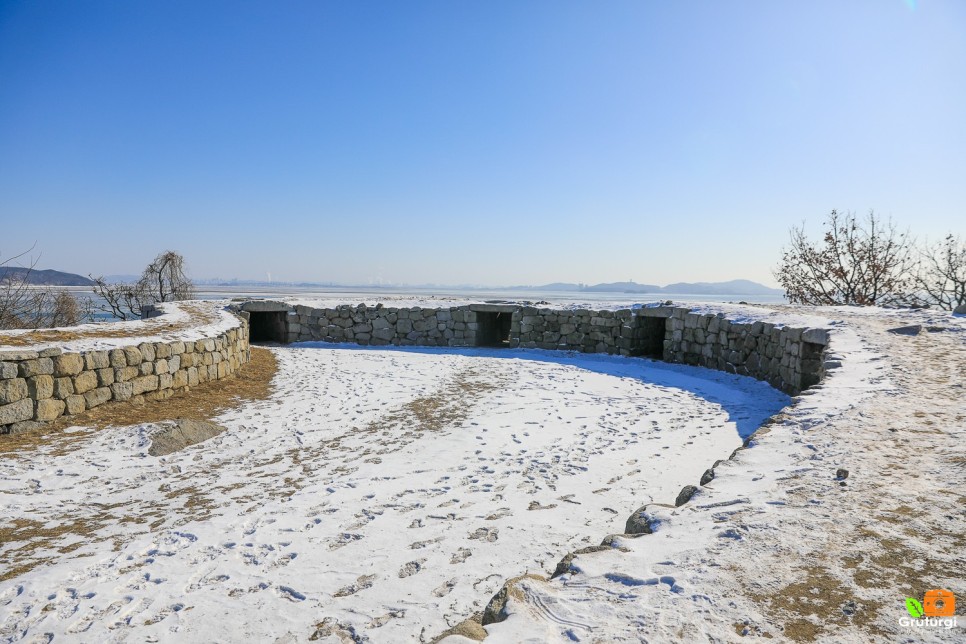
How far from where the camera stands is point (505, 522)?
3.78m

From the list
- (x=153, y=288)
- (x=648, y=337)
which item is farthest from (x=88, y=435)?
(x=153, y=288)

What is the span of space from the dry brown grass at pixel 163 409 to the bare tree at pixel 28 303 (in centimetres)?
610

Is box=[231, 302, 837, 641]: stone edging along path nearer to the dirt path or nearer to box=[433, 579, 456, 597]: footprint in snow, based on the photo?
the dirt path

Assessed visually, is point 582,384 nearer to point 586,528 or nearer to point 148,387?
point 586,528

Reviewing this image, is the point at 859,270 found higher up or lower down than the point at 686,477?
higher up

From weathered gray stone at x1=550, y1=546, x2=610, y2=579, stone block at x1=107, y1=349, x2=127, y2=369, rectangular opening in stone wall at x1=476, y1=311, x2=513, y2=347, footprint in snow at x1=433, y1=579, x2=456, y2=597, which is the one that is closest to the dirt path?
weathered gray stone at x1=550, y1=546, x2=610, y2=579

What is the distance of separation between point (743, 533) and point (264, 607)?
8.48ft

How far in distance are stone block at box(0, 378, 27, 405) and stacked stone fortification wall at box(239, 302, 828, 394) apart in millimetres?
8848

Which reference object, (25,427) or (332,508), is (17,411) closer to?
(25,427)

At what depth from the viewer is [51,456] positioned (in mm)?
5035

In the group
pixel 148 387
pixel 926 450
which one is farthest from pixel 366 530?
pixel 148 387

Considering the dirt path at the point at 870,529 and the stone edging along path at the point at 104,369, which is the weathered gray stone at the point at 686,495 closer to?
the dirt path at the point at 870,529

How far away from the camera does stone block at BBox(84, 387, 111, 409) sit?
6229 millimetres

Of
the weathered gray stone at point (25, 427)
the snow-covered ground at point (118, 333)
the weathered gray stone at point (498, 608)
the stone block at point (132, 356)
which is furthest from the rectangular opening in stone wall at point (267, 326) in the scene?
the weathered gray stone at point (498, 608)
